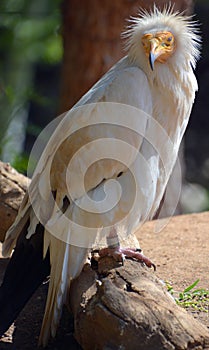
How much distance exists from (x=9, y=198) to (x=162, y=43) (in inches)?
69.6

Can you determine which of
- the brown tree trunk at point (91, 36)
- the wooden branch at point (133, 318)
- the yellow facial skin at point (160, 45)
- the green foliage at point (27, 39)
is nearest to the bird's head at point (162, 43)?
the yellow facial skin at point (160, 45)

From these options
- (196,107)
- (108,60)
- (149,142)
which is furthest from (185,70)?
(196,107)

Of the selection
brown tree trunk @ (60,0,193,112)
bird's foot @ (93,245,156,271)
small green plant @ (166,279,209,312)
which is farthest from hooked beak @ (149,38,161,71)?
brown tree trunk @ (60,0,193,112)

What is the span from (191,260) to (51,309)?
1429 millimetres

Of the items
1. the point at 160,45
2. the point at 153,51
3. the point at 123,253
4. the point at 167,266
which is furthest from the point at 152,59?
the point at 167,266

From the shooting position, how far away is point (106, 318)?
377cm

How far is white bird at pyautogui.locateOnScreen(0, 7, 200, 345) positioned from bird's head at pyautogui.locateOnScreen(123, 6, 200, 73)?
0.04 metres

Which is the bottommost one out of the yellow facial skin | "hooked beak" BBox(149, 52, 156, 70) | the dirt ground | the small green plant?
the dirt ground

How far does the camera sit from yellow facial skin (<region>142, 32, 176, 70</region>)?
4660 mm

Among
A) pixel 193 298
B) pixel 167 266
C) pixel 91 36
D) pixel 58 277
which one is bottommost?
pixel 167 266

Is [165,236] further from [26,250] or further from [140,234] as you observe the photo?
[26,250]

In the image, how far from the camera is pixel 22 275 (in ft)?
14.9

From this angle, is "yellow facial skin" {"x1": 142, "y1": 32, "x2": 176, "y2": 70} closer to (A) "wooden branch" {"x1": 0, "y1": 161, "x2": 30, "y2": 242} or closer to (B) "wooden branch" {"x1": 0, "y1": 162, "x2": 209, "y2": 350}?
(B) "wooden branch" {"x1": 0, "y1": 162, "x2": 209, "y2": 350}

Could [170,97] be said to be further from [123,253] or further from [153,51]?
[123,253]
